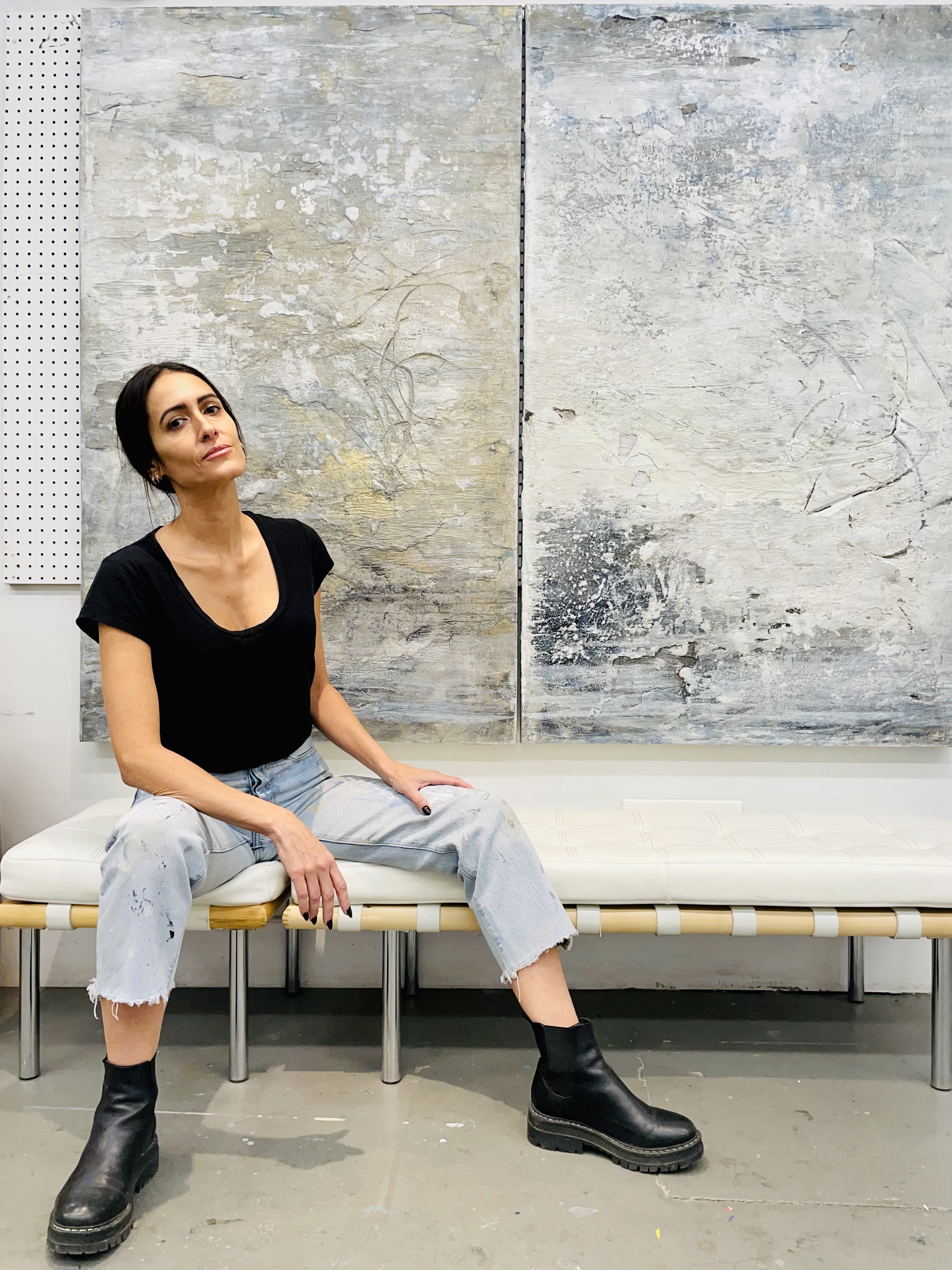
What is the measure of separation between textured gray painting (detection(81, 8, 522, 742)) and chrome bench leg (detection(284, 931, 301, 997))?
0.75 meters

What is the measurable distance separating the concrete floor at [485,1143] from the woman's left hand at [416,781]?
0.63 m

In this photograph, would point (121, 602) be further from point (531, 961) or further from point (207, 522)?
point (531, 961)

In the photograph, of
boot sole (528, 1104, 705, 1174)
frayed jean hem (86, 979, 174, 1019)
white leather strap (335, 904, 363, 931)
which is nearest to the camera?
frayed jean hem (86, 979, 174, 1019)

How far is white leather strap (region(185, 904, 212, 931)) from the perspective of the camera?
195cm

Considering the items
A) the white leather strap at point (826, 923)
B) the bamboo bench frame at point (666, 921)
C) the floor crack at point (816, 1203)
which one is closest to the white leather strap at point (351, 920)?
the bamboo bench frame at point (666, 921)

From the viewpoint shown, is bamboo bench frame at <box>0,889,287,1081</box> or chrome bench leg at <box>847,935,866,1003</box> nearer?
bamboo bench frame at <box>0,889,287,1081</box>

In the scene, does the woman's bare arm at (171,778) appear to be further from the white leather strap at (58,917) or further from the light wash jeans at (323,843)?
the white leather strap at (58,917)

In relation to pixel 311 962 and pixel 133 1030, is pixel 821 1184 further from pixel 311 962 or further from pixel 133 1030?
pixel 311 962

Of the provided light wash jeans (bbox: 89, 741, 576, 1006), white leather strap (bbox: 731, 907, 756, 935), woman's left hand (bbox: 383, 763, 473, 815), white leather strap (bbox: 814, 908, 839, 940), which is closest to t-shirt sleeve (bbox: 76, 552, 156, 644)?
light wash jeans (bbox: 89, 741, 576, 1006)

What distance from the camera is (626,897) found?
6.73 ft

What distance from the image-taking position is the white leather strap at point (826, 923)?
204cm

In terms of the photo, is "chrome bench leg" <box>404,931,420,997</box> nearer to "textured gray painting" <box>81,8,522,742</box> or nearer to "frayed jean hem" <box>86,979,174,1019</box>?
"textured gray painting" <box>81,8,522,742</box>

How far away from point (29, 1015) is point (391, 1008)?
798mm

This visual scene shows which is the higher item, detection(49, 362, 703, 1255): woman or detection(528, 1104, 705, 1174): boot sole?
detection(49, 362, 703, 1255): woman
